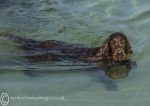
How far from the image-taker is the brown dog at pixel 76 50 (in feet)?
23.6

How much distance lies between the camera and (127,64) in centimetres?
759

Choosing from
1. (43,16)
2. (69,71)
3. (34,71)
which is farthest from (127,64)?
(43,16)

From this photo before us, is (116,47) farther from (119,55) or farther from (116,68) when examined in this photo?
(116,68)

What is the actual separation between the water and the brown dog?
0.19 metres

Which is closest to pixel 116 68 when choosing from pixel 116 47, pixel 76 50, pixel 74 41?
pixel 116 47

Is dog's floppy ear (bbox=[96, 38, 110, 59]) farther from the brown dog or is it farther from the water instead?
the water

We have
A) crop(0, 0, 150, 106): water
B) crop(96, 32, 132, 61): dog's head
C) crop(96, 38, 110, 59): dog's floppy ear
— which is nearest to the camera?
crop(0, 0, 150, 106): water

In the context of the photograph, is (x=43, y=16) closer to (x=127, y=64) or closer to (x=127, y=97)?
(x=127, y=64)

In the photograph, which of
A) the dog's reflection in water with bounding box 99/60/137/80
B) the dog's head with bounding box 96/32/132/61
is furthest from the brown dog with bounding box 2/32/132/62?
the dog's reflection in water with bounding box 99/60/137/80

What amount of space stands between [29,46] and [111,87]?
217cm

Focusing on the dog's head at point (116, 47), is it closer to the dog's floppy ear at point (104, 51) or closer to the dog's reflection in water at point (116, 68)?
the dog's floppy ear at point (104, 51)

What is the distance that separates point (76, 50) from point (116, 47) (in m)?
0.94

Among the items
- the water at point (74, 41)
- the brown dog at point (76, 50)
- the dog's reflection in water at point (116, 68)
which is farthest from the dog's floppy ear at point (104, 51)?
the water at point (74, 41)

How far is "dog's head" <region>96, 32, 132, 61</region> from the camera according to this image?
716 cm
